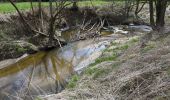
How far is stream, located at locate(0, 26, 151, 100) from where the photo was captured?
14.1 metres

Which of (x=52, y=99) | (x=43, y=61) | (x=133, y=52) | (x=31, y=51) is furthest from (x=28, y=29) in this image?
(x=52, y=99)

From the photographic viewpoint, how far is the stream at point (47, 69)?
14125 millimetres

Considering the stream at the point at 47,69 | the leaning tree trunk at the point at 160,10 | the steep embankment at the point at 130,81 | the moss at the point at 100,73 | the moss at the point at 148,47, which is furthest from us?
the leaning tree trunk at the point at 160,10

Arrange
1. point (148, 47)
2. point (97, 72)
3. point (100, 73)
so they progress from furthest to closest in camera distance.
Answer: point (148, 47)
point (97, 72)
point (100, 73)

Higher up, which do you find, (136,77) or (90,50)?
(136,77)

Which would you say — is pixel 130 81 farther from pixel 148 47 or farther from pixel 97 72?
pixel 148 47

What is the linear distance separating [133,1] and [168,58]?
66.8 feet

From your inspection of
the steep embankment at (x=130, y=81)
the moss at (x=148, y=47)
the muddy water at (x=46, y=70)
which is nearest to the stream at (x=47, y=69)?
the muddy water at (x=46, y=70)

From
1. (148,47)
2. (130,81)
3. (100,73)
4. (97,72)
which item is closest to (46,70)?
(97,72)

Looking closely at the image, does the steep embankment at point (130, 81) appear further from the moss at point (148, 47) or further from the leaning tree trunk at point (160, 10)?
the leaning tree trunk at point (160, 10)

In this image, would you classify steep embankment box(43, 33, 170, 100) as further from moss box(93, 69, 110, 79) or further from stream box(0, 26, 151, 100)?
stream box(0, 26, 151, 100)

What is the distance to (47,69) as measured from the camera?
17359 mm

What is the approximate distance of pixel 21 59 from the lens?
19188mm

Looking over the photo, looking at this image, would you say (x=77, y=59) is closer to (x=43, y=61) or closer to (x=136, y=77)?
(x=43, y=61)
